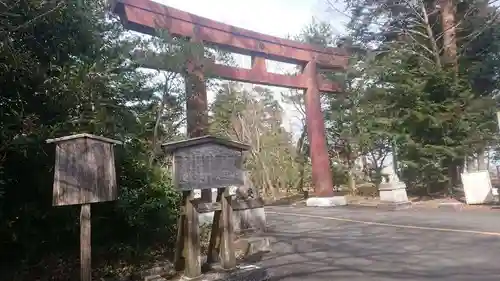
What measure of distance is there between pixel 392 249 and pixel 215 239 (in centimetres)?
317

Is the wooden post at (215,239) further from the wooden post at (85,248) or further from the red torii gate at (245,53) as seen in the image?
the red torii gate at (245,53)

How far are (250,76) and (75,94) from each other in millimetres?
9204

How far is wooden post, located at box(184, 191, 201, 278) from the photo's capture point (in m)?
5.04

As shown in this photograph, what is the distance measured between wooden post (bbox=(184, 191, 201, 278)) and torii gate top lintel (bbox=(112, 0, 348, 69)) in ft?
23.6

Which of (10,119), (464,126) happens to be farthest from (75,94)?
(464,126)

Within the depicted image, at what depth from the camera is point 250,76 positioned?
47.0 feet

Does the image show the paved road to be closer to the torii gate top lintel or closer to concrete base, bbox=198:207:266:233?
concrete base, bbox=198:207:266:233

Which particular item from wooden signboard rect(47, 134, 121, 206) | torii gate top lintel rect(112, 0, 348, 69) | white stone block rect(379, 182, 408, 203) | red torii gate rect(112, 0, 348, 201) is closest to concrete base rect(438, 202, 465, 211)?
white stone block rect(379, 182, 408, 203)

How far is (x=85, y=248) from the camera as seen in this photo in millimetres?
4426

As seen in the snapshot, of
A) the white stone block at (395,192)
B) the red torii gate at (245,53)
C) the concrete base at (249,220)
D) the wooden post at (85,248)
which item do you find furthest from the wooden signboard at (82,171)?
the white stone block at (395,192)

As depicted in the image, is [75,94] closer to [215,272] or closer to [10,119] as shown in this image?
[10,119]

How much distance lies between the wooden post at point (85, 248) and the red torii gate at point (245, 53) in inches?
234

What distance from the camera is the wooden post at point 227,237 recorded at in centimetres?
533

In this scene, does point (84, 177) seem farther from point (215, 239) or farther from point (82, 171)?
point (215, 239)
